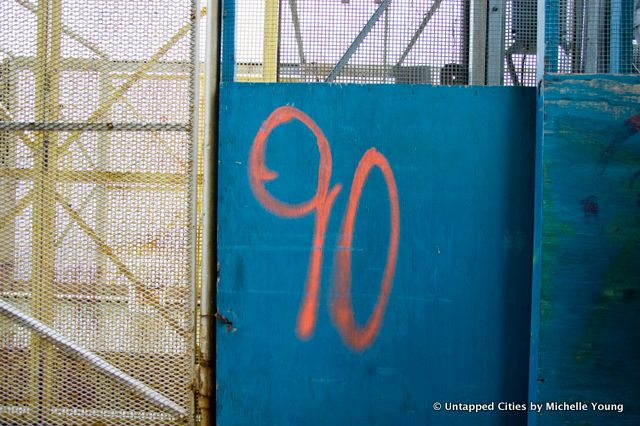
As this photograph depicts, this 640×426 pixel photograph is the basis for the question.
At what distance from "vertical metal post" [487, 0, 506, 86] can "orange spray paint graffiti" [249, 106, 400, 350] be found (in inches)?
35.8

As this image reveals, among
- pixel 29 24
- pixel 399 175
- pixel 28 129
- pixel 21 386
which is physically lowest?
pixel 21 386

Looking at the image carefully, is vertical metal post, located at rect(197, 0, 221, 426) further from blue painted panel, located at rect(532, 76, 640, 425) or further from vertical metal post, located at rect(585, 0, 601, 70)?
vertical metal post, located at rect(585, 0, 601, 70)

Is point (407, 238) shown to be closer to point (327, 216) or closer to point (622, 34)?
point (327, 216)

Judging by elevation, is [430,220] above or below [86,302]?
above

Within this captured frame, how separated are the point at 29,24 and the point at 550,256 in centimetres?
321

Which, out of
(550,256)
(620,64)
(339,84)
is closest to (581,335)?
(550,256)

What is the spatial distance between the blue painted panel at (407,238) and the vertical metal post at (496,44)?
0.77 feet

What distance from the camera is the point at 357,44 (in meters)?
2.69

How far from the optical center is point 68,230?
2545 mm

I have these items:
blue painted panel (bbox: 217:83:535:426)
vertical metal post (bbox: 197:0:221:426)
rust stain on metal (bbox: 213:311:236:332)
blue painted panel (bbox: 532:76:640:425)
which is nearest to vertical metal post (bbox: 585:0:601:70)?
blue painted panel (bbox: 532:76:640:425)

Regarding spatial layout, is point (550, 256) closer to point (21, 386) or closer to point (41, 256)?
point (41, 256)

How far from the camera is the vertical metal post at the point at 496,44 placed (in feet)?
8.97

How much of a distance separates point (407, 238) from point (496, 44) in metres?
1.33

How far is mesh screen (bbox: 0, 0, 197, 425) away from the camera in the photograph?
2537 millimetres
